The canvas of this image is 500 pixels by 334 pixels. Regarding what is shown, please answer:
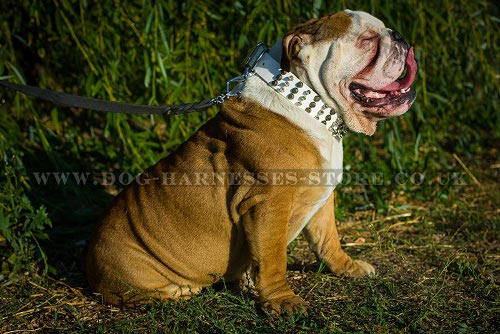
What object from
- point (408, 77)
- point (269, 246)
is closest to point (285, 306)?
point (269, 246)

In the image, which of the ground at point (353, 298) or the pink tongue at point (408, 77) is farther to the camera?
the pink tongue at point (408, 77)

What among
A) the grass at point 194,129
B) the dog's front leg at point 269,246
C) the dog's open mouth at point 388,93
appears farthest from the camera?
the grass at point 194,129

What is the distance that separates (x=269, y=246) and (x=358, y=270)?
0.80 metres

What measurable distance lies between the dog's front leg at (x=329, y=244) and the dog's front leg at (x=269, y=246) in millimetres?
508

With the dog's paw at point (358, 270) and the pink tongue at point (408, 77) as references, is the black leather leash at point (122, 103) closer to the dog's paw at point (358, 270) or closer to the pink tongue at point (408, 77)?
the pink tongue at point (408, 77)

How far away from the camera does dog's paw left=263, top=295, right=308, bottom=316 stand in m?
2.81

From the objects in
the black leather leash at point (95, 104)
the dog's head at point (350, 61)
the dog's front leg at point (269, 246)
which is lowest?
the dog's front leg at point (269, 246)

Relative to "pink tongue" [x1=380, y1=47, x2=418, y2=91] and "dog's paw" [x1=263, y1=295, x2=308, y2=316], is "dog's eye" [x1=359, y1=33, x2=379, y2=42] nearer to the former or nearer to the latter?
"pink tongue" [x1=380, y1=47, x2=418, y2=91]

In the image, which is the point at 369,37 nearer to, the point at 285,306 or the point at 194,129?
the point at 285,306

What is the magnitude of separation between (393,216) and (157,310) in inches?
77.9

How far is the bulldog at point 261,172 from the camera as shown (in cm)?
279

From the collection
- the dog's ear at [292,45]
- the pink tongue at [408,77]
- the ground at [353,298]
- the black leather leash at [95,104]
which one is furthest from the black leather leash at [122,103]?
the ground at [353,298]

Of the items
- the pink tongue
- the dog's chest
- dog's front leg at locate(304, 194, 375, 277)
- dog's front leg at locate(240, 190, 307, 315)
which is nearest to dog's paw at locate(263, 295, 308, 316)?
dog's front leg at locate(240, 190, 307, 315)

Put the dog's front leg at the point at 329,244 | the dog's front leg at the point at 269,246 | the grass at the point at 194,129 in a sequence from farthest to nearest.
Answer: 1. the dog's front leg at the point at 329,244
2. the grass at the point at 194,129
3. the dog's front leg at the point at 269,246
